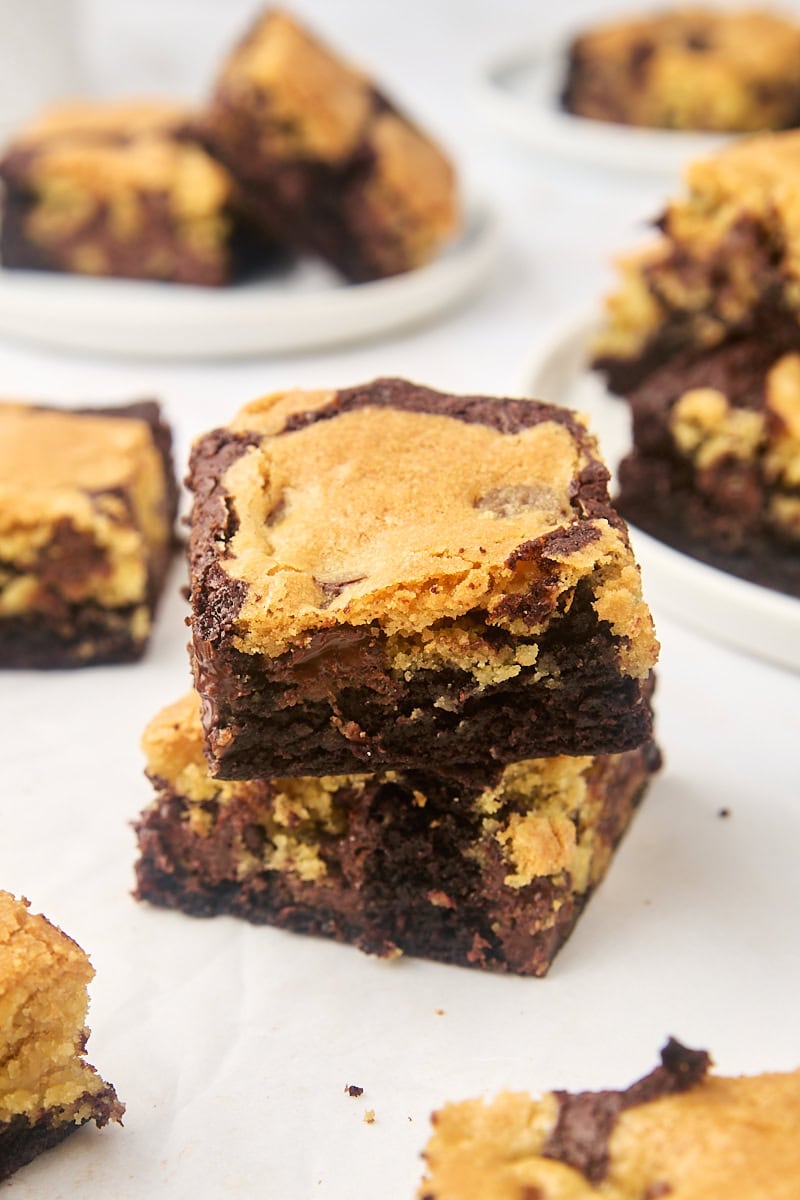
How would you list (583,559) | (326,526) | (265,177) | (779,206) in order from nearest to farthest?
1. (583,559)
2. (326,526)
3. (779,206)
4. (265,177)

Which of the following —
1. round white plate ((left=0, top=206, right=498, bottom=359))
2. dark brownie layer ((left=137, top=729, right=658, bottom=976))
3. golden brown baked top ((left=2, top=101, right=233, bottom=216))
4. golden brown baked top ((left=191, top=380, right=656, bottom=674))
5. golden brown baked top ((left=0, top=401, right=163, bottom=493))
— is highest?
golden brown baked top ((left=191, top=380, right=656, bottom=674))

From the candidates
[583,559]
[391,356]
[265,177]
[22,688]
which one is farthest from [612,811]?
[265,177]

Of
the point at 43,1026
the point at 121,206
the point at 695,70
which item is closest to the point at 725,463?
the point at 43,1026

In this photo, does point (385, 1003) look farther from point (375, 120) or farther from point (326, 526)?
point (375, 120)

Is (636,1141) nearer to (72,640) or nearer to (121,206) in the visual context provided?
(72,640)

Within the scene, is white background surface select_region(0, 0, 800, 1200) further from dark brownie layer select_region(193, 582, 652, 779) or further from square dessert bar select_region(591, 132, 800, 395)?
square dessert bar select_region(591, 132, 800, 395)

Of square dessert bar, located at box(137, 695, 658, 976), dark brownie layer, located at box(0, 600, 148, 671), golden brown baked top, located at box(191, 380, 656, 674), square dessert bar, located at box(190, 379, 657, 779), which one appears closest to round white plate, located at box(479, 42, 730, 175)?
dark brownie layer, located at box(0, 600, 148, 671)
